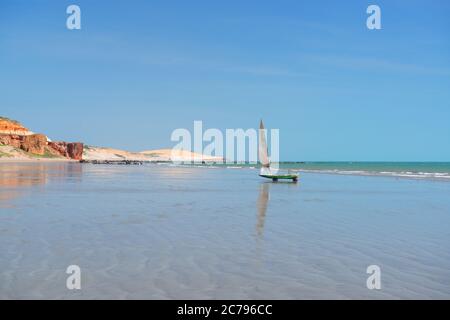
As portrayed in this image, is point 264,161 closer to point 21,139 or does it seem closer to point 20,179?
point 20,179

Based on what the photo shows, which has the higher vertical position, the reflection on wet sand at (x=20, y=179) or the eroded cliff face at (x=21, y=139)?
the eroded cliff face at (x=21, y=139)

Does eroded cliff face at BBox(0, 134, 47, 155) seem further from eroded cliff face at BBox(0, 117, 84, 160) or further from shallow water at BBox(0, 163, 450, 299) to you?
shallow water at BBox(0, 163, 450, 299)

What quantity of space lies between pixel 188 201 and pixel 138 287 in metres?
19.3

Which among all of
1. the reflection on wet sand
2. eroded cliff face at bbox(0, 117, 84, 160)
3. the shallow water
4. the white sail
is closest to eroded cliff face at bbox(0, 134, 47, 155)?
eroded cliff face at bbox(0, 117, 84, 160)

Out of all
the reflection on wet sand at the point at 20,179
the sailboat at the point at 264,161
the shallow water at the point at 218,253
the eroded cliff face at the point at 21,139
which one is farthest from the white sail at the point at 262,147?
the eroded cliff face at the point at 21,139

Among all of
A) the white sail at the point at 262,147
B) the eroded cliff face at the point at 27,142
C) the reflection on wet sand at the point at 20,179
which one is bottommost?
the reflection on wet sand at the point at 20,179

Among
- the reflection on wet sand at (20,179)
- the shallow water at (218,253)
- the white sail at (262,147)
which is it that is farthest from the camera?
the white sail at (262,147)

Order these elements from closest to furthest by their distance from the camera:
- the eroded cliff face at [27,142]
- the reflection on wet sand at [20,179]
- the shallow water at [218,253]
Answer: the shallow water at [218,253], the reflection on wet sand at [20,179], the eroded cliff face at [27,142]

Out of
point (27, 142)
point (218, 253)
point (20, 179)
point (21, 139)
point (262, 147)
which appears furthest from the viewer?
point (27, 142)

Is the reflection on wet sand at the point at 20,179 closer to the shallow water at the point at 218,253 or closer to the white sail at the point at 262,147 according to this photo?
the shallow water at the point at 218,253

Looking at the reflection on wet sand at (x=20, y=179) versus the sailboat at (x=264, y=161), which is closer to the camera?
the reflection on wet sand at (x=20, y=179)

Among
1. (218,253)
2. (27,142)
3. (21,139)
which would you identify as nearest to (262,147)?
(218,253)
